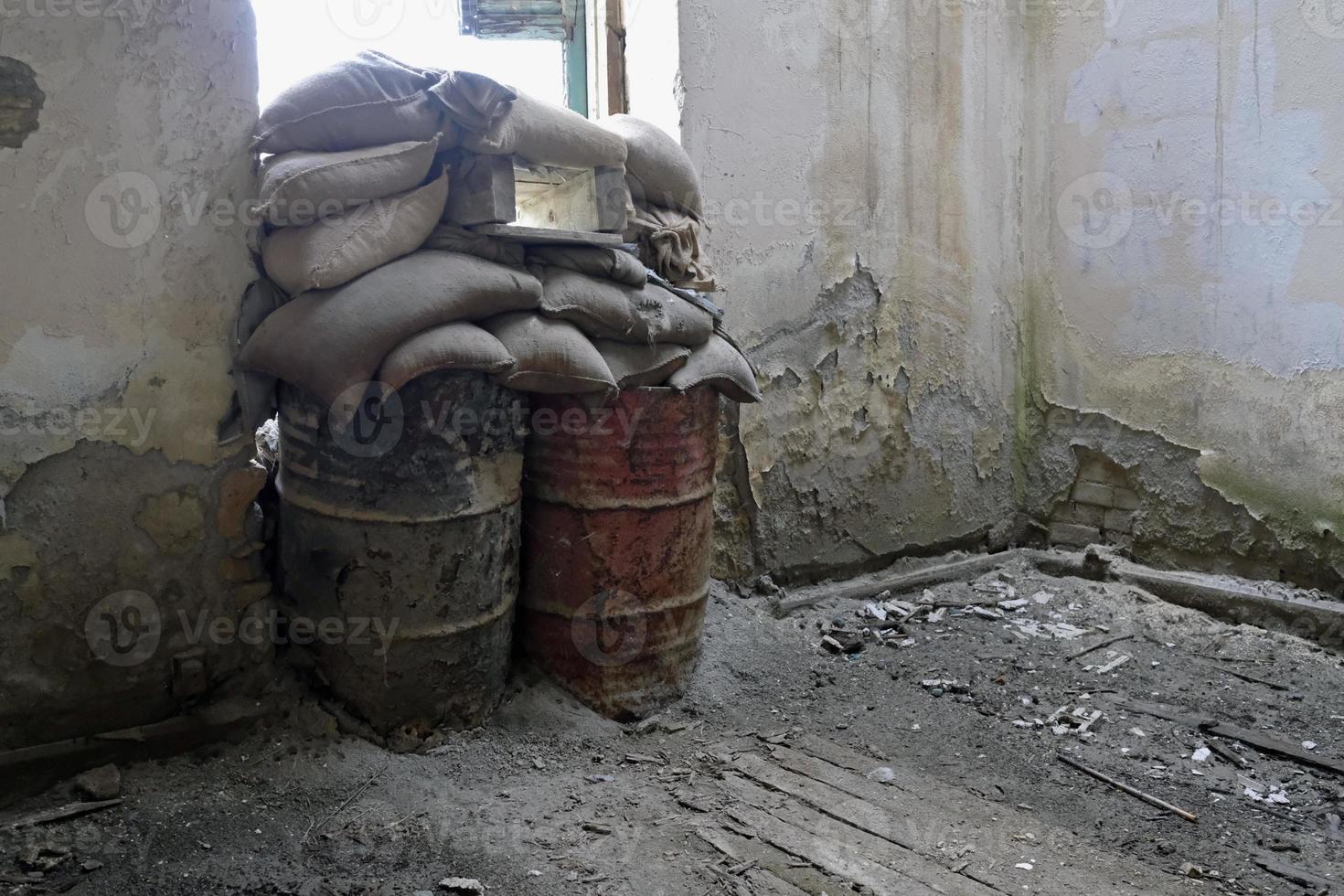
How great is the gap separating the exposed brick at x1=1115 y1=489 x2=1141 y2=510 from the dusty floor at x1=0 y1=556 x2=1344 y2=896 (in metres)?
0.96

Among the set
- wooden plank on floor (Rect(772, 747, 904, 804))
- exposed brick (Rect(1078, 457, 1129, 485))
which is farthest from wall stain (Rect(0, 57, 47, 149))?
exposed brick (Rect(1078, 457, 1129, 485))

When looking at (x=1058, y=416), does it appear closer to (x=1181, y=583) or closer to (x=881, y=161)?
(x=1181, y=583)

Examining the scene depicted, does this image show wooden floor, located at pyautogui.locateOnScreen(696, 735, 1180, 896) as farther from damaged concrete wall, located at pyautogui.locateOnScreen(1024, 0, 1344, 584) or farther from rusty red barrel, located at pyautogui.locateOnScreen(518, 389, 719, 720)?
damaged concrete wall, located at pyautogui.locateOnScreen(1024, 0, 1344, 584)

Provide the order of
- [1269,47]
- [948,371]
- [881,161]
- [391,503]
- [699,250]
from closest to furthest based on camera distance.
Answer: [391,503]
[699,250]
[1269,47]
[881,161]
[948,371]

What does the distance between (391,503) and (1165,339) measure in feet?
9.79

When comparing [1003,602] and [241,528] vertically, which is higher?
[241,528]

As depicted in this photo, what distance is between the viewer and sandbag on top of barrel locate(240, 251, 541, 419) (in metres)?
2.16

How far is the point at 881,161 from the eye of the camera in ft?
12.3

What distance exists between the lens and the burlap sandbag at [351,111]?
225cm

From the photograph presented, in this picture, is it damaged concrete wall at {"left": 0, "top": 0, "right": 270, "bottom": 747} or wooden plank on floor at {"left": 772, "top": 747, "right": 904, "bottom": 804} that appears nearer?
damaged concrete wall at {"left": 0, "top": 0, "right": 270, "bottom": 747}

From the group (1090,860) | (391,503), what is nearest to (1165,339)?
(1090,860)

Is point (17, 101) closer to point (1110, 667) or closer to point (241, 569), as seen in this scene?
point (241, 569)

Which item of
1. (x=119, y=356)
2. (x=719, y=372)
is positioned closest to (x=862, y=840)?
(x=719, y=372)

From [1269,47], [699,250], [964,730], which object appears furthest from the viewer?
[1269,47]
